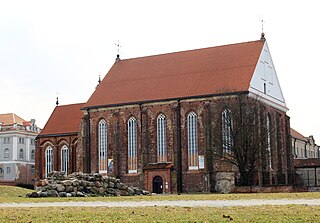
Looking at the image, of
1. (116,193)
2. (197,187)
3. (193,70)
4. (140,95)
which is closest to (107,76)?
(140,95)

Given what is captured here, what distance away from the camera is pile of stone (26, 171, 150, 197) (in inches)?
1492

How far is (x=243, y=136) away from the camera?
55.2 m

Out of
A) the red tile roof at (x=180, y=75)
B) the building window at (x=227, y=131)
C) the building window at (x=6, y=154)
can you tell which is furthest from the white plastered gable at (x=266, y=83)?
the building window at (x=6, y=154)

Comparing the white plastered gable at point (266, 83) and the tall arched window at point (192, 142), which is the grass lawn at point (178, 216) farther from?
the tall arched window at point (192, 142)

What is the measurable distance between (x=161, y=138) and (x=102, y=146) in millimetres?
7984

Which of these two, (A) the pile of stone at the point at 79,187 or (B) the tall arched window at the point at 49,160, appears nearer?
(A) the pile of stone at the point at 79,187

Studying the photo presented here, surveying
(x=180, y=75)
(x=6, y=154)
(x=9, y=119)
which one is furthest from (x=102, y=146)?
(x=9, y=119)

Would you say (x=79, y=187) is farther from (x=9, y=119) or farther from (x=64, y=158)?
(x=9, y=119)

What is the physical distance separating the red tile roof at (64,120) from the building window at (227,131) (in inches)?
915

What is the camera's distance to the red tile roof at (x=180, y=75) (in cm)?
6072

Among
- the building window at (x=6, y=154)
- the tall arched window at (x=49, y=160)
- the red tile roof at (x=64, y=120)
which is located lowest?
the tall arched window at (x=49, y=160)

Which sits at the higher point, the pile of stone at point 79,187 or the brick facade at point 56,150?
the brick facade at point 56,150

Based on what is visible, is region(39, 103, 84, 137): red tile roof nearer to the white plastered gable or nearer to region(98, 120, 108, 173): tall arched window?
region(98, 120, 108, 173): tall arched window

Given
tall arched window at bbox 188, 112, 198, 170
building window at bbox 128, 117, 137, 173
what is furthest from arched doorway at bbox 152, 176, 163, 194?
building window at bbox 128, 117, 137, 173
